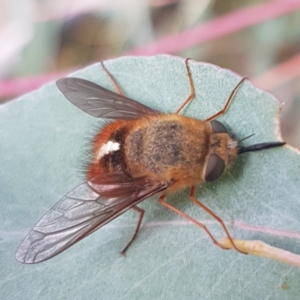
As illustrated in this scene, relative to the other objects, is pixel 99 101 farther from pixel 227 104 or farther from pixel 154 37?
pixel 154 37

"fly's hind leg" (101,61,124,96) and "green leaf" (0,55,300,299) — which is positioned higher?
"fly's hind leg" (101,61,124,96)

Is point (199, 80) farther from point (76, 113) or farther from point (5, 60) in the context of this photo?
point (5, 60)

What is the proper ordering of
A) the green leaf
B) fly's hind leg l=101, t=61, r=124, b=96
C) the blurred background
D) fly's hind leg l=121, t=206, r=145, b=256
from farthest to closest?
the blurred background → fly's hind leg l=101, t=61, r=124, b=96 → fly's hind leg l=121, t=206, r=145, b=256 → the green leaf

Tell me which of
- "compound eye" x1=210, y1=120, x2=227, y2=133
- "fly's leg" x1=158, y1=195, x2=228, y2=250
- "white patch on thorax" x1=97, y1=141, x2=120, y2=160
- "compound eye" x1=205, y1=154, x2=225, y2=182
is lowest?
"fly's leg" x1=158, y1=195, x2=228, y2=250

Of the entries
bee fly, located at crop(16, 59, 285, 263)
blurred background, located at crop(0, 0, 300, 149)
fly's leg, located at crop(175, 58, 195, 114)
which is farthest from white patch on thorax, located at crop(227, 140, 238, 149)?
blurred background, located at crop(0, 0, 300, 149)

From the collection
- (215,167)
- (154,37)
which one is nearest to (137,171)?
(215,167)

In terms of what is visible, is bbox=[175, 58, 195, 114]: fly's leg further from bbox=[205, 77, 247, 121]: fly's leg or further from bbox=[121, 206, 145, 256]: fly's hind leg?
bbox=[121, 206, 145, 256]: fly's hind leg
